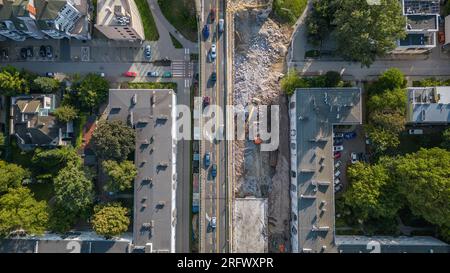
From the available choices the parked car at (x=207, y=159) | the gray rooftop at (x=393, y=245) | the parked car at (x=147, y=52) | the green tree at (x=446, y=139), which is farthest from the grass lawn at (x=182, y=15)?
the green tree at (x=446, y=139)

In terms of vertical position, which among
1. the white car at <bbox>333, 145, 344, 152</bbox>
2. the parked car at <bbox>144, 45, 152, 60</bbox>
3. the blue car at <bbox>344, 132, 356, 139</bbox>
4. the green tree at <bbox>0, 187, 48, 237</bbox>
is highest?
the parked car at <bbox>144, 45, 152, 60</bbox>

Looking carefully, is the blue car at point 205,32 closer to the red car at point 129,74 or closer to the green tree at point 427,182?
the red car at point 129,74

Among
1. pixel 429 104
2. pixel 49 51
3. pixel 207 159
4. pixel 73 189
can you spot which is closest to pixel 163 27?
pixel 49 51

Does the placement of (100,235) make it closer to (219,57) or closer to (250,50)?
(219,57)

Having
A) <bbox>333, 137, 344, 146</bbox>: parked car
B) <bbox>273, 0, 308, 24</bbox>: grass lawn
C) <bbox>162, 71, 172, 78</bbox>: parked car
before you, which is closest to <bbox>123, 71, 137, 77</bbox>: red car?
<bbox>162, 71, 172, 78</bbox>: parked car

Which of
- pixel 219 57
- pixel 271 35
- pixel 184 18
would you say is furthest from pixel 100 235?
pixel 271 35

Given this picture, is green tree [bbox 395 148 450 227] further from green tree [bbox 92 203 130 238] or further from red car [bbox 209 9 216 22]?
green tree [bbox 92 203 130 238]
